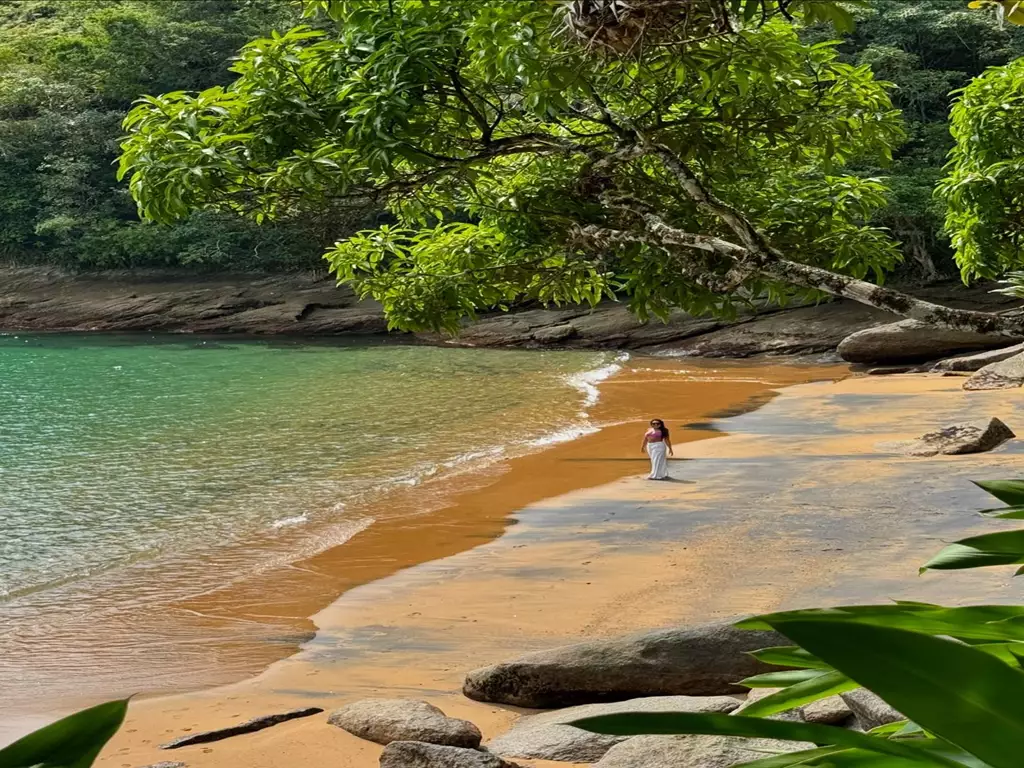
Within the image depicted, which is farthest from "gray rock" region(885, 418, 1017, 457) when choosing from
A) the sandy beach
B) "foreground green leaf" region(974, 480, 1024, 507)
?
"foreground green leaf" region(974, 480, 1024, 507)

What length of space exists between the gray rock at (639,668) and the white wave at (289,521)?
285 inches

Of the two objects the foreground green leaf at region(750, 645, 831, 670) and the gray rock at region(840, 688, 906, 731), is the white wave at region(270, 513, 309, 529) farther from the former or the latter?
the foreground green leaf at region(750, 645, 831, 670)

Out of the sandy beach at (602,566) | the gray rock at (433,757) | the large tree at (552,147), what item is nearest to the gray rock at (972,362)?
the sandy beach at (602,566)

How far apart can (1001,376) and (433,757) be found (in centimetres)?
1946

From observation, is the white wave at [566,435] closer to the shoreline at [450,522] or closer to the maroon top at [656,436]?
the shoreline at [450,522]

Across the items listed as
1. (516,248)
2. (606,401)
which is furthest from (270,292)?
(516,248)

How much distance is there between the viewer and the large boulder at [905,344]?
27141 millimetres

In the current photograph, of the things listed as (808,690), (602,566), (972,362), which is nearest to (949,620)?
(808,690)

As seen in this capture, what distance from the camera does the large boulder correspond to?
27141 millimetres

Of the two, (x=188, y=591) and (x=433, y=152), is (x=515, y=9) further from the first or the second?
(x=188, y=591)

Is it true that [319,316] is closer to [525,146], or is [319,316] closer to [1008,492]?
[525,146]

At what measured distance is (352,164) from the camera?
4.16m

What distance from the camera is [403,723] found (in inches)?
206

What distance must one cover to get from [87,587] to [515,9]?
27.9 feet
